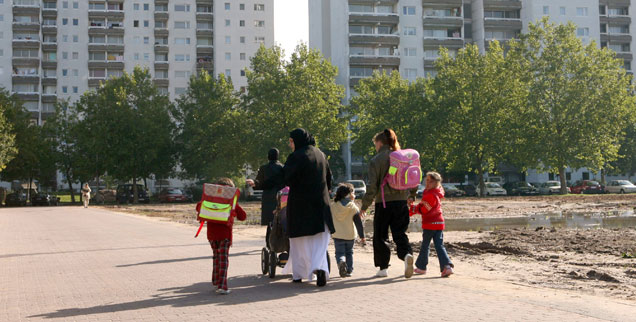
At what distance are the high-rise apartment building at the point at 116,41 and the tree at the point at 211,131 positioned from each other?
24.5m

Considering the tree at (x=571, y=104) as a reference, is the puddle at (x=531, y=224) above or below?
below

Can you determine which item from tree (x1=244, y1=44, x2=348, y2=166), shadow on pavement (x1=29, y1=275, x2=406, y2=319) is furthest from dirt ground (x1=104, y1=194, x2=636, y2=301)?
tree (x1=244, y1=44, x2=348, y2=166)

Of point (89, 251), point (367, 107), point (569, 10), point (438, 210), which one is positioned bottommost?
point (89, 251)

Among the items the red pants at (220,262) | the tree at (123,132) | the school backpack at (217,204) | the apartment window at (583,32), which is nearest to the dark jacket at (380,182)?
the school backpack at (217,204)

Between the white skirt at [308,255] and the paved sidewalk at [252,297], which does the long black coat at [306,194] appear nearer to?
the white skirt at [308,255]

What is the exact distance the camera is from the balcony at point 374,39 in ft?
277

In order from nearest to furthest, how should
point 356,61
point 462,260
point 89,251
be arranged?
point 462,260 → point 89,251 → point 356,61

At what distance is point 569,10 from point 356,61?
3410cm

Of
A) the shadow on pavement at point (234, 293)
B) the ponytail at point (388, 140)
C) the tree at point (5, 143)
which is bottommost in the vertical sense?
the shadow on pavement at point (234, 293)

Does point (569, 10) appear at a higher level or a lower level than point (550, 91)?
higher

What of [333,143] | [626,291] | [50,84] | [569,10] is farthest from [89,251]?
[569,10]

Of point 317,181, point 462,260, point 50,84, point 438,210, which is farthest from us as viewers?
point 50,84

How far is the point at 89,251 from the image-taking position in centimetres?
1334

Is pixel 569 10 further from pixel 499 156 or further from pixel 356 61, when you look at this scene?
pixel 499 156
